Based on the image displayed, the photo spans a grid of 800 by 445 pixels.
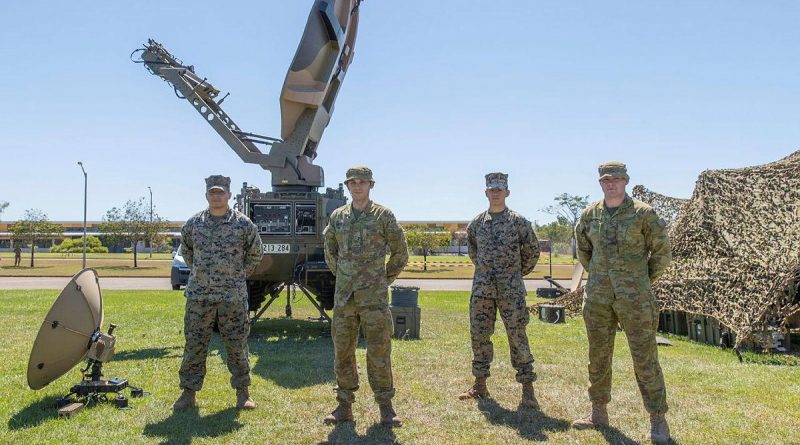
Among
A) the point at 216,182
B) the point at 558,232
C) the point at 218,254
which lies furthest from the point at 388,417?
the point at 558,232

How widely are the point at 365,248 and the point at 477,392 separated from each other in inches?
73.6

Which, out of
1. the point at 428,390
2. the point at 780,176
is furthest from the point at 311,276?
the point at 780,176

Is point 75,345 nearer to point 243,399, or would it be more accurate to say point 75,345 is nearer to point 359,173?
point 243,399

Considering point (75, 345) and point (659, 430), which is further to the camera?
point (75, 345)

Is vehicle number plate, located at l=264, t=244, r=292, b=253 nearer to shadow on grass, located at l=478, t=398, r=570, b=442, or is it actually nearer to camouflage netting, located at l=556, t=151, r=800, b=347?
shadow on grass, located at l=478, t=398, r=570, b=442

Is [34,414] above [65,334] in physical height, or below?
below

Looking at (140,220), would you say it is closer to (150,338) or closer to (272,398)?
(150,338)

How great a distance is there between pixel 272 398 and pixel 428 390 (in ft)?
5.00

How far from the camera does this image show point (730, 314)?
8562 mm

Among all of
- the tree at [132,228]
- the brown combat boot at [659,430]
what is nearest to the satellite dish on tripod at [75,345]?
the brown combat boot at [659,430]

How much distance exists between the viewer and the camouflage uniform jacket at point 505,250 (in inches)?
217

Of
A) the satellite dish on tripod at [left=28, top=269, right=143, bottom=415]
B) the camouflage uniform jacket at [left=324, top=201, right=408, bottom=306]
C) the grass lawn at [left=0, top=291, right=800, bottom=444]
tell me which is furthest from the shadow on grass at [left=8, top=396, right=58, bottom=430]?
the camouflage uniform jacket at [left=324, top=201, right=408, bottom=306]

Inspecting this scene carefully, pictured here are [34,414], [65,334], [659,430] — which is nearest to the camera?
[659,430]

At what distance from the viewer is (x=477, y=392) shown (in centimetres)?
557
